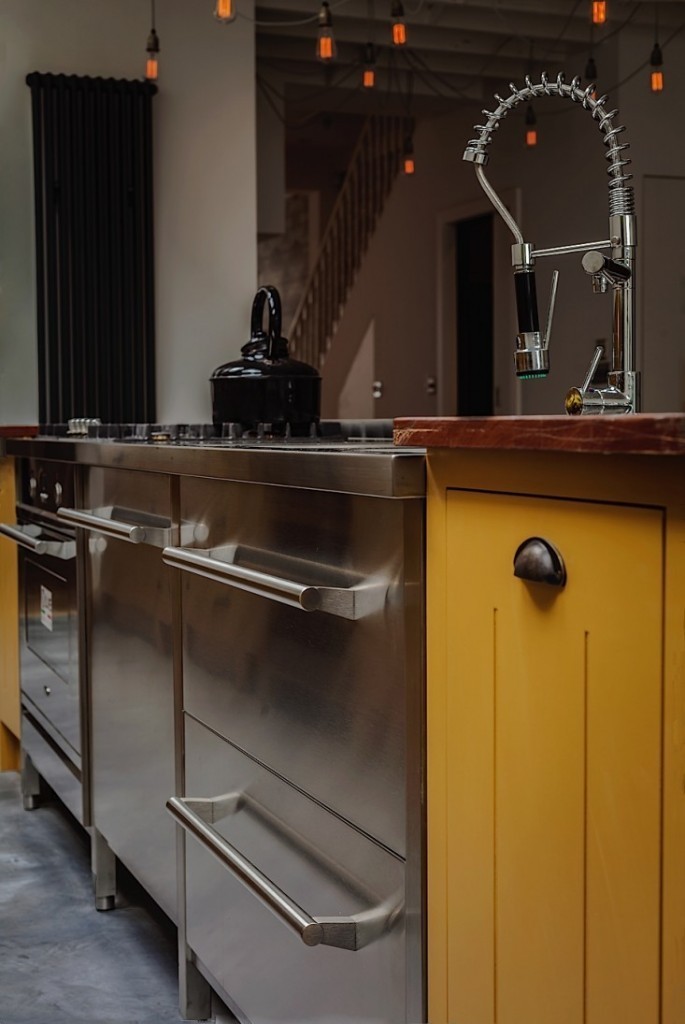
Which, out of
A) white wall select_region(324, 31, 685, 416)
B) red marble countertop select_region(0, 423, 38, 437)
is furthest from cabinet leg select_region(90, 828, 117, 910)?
white wall select_region(324, 31, 685, 416)

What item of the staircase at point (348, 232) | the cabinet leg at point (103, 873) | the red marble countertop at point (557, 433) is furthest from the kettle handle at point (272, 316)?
the staircase at point (348, 232)

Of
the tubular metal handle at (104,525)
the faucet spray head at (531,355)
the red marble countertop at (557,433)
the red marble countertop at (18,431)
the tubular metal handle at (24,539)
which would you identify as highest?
the faucet spray head at (531,355)

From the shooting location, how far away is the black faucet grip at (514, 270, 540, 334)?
1.60 m

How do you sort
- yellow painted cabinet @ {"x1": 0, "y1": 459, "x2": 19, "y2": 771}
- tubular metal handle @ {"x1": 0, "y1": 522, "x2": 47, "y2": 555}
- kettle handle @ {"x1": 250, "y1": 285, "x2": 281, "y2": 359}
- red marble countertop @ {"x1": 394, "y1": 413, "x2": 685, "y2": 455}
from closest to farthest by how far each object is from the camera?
red marble countertop @ {"x1": 394, "y1": 413, "x2": 685, "y2": 455} → tubular metal handle @ {"x1": 0, "y1": 522, "x2": 47, "y2": 555} → kettle handle @ {"x1": 250, "y1": 285, "x2": 281, "y2": 359} → yellow painted cabinet @ {"x1": 0, "y1": 459, "x2": 19, "y2": 771}

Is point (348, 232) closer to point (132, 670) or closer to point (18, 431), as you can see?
point (18, 431)

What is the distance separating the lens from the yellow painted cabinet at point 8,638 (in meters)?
3.46

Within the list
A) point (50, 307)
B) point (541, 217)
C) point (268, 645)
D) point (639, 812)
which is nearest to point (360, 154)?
point (541, 217)

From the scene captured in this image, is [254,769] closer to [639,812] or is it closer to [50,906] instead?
[639,812]

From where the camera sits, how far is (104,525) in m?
2.16

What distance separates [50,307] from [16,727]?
214 centimetres

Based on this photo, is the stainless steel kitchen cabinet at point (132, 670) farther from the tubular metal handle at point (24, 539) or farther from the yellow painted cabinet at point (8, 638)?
the yellow painted cabinet at point (8, 638)

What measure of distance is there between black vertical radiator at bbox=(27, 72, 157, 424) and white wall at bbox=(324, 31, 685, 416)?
272 cm

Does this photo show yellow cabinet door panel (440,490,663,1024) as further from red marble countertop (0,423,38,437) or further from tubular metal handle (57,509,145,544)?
red marble countertop (0,423,38,437)

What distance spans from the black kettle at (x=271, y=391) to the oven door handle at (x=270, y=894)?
1.20 meters
